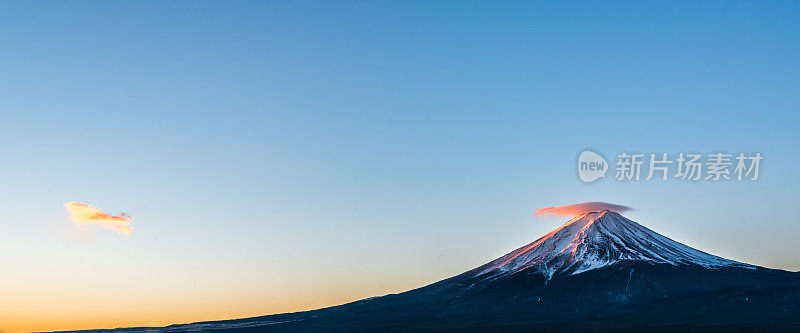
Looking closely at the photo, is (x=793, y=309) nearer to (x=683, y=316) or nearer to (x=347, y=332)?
(x=683, y=316)

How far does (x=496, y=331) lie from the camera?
178m

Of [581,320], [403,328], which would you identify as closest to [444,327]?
[403,328]

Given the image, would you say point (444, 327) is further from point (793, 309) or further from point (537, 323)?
point (793, 309)

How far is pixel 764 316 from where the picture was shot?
605ft

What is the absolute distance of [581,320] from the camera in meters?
193

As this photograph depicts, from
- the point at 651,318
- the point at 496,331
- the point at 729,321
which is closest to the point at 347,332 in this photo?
the point at 496,331

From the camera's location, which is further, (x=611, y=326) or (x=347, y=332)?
(x=347, y=332)

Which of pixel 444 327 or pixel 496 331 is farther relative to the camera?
pixel 444 327

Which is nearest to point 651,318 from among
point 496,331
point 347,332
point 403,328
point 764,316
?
point 764,316

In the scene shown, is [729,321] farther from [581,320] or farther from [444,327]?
[444,327]

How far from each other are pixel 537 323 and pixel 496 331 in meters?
16.4

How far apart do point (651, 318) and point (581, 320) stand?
1874cm

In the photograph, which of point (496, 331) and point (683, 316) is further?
point (683, 316)

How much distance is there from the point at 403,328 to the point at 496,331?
1080 inches
